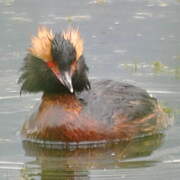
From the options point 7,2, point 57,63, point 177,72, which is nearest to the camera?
point 57,63

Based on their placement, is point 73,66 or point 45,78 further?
point 45,78

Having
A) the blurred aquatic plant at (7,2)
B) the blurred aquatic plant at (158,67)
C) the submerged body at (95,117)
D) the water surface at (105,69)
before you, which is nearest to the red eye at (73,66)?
the submerged body at (95,117)

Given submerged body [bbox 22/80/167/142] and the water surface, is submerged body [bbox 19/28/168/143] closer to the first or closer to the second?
submerged body [bbox 22/80/167/142]

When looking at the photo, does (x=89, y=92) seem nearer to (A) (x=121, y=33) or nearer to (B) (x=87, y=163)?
(B) (x=87, y=163)

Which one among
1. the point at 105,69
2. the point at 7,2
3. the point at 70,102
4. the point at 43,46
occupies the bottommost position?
the point at 7,2

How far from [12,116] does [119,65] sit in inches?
106

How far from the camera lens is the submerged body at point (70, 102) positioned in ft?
34.2

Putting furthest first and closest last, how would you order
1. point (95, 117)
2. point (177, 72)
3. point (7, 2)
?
point (7, 2), point (177, 72), point (95, 117)

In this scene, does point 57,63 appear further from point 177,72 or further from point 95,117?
point 177,72

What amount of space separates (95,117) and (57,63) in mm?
762

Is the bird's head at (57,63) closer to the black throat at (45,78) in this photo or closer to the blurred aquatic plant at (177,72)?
the black throat at (45,78)

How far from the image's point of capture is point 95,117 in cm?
1053

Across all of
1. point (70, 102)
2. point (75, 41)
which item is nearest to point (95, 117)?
point (70, 102)

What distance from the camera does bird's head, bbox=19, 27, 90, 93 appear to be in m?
10.4
